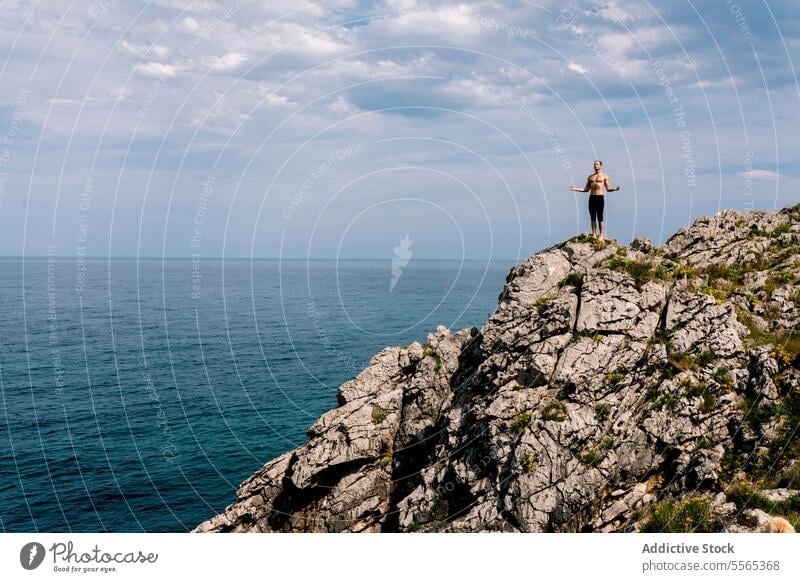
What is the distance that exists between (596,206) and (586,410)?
1229 cm

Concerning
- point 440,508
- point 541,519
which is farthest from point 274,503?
point 541,519

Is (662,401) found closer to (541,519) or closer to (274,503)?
(541,519)

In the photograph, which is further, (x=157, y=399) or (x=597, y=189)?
(x=157, y=399)

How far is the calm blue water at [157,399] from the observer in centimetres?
5103

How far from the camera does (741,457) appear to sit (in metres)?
21.0

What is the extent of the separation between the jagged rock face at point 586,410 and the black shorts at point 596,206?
5.26 ft

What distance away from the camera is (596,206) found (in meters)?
29.9

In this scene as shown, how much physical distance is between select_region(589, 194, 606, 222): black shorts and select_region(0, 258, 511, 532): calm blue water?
37030 millimetres
